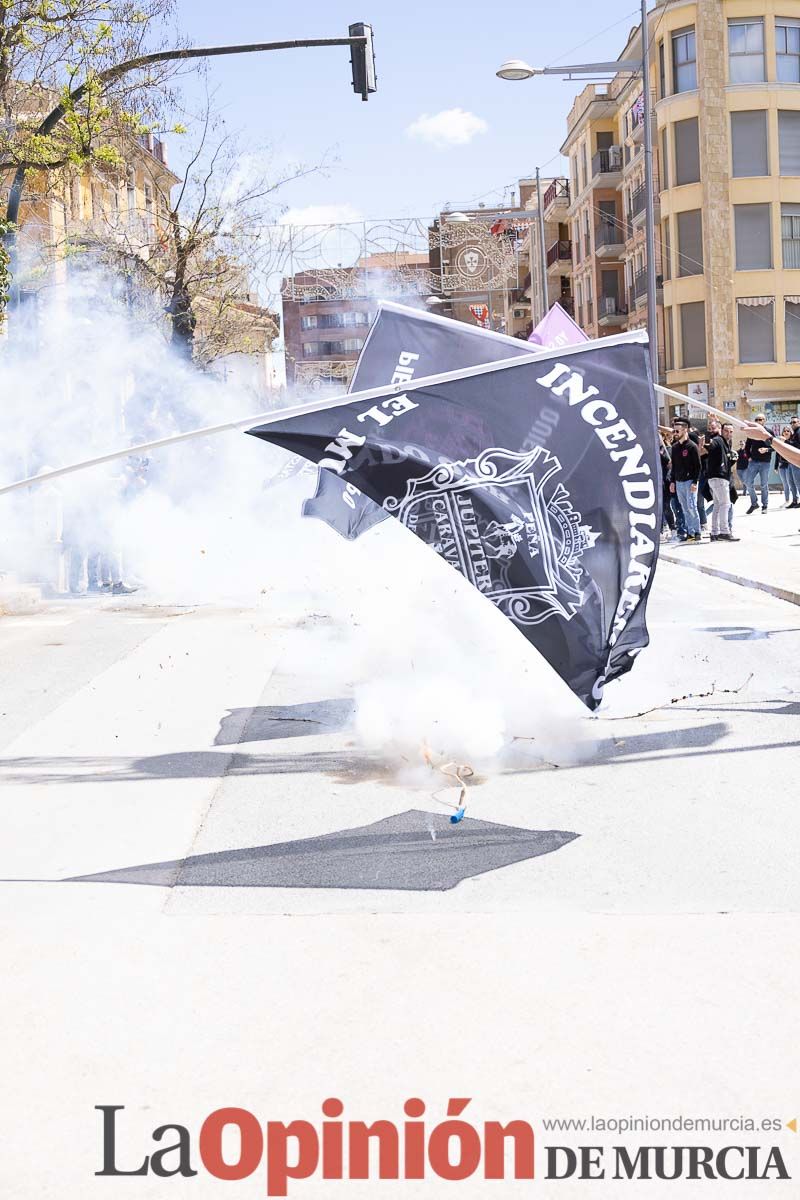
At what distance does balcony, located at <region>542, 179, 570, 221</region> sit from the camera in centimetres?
7100

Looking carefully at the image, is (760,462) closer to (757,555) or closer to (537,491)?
(757,555)

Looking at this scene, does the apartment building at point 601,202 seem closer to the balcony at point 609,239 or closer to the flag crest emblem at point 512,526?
the balcony at point 609,239

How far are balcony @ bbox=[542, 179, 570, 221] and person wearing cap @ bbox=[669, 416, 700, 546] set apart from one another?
51.4 m

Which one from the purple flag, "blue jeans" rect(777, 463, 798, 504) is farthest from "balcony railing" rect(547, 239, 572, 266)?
the purple flag

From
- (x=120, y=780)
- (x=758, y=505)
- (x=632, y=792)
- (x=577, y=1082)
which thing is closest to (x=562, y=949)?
(x=577, y=1082)

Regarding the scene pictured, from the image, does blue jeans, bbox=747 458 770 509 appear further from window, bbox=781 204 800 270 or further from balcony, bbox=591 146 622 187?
balcony, bbox=591 146 622 187

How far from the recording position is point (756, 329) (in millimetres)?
46094

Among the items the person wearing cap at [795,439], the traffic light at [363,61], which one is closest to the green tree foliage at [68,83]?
the traffic light at [363,61]

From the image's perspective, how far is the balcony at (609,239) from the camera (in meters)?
60.0

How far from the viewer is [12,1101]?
10.4ft

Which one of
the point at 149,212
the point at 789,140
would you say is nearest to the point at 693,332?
the point at 789,140

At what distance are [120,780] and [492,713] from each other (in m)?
1.85

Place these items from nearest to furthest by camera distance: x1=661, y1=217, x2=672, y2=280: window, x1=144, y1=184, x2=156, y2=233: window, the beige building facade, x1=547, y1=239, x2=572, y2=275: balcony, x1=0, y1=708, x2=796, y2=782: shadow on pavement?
x1=0, y1=708, x2=796, y2=782: shadow on pavement, x1=144, y1=184, x2=156, y2=233: window, the beige building facade, x1=661, y1=217, x2=672, y2=280: window, x1=547, y1=239, x2=572, y2=275: balcony

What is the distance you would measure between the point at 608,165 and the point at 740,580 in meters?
47.3
